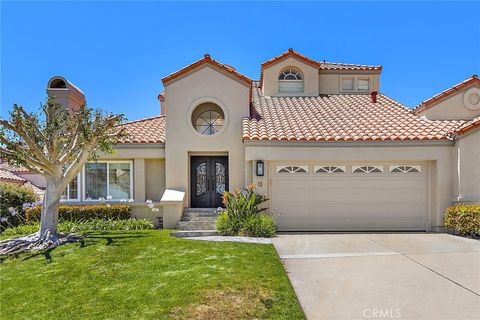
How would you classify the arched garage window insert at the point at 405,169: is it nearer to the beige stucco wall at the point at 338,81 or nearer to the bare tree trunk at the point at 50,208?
the beige stucco wall at the point at 338,81

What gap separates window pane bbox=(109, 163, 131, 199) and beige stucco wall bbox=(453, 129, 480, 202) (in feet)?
43.6

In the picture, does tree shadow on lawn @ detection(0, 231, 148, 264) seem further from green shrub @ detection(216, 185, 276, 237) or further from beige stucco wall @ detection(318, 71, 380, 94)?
beige stucco wall @ detection(318, 71, 380, 94)

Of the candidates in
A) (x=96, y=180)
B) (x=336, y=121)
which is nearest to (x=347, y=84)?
(x=336, y=121)

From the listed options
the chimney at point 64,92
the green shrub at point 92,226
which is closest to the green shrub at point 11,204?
the green shrub at point 92,226

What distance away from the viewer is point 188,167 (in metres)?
14.9

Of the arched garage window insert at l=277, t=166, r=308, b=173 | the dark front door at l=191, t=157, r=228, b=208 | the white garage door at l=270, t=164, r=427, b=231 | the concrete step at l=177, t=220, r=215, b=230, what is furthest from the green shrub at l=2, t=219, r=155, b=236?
the arched garage window insert at l=277, t=166, r=308, b=173

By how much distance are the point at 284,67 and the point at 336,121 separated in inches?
208

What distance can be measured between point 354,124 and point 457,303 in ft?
33.8

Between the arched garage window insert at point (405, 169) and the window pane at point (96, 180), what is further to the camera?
the window pane at point (96, 180)

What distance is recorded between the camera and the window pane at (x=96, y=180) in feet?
49.6

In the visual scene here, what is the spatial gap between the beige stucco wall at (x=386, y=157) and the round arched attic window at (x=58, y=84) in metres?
9.75

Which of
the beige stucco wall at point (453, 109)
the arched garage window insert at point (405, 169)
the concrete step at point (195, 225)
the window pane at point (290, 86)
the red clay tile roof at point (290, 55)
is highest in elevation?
the red clay tile roof at point (290, 55)

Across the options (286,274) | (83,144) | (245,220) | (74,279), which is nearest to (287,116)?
(245,220)

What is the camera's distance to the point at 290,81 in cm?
1945
